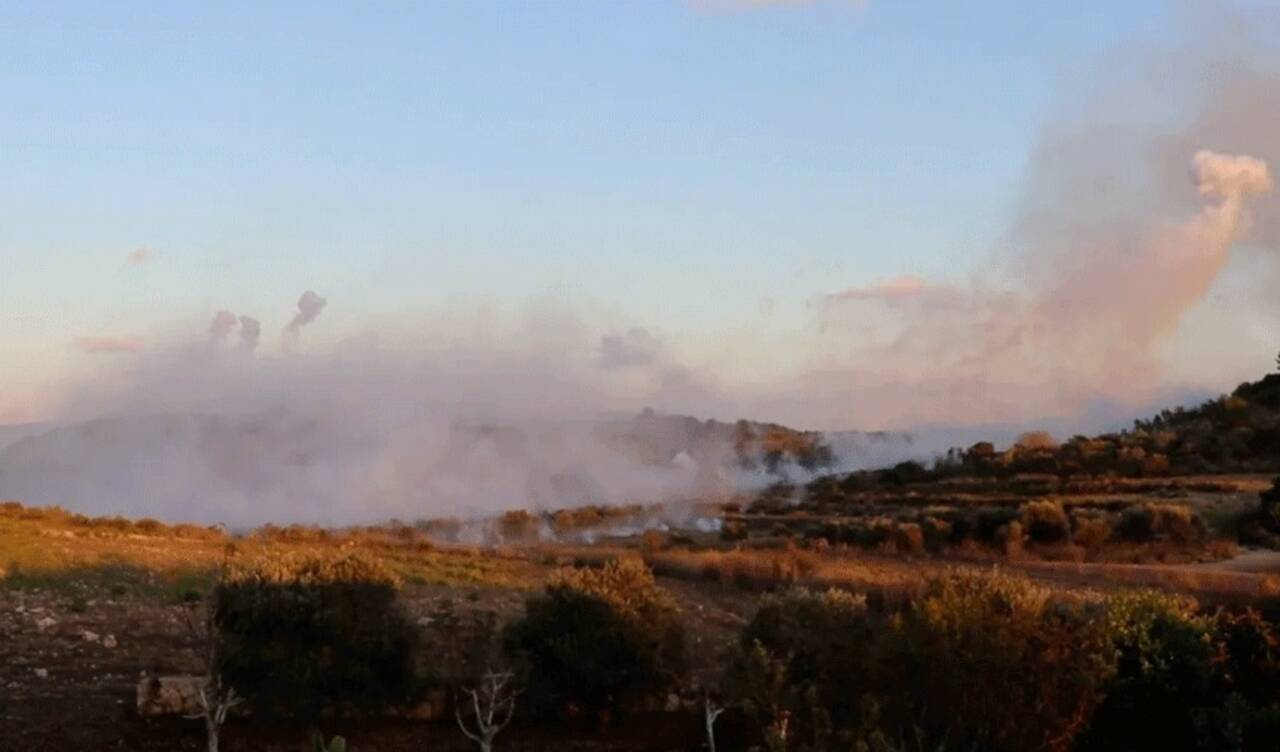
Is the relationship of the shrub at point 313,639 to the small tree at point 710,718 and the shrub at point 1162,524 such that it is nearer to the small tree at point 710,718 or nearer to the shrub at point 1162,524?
the small tree at point 710,718

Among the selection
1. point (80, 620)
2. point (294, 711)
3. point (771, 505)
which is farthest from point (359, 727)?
point (771, 505)

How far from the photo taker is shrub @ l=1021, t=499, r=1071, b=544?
1475 inches

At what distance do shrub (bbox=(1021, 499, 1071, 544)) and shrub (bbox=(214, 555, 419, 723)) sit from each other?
76.9 ft

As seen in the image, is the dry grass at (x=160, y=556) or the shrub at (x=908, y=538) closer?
the dry grass at (x=160, y=556)

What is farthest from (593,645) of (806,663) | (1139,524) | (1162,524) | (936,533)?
(1139,524)

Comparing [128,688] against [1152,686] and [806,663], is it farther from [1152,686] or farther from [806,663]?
[1152,686]

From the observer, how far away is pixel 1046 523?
3838cm

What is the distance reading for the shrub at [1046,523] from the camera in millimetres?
37469

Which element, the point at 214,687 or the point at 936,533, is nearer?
the point at 214,687

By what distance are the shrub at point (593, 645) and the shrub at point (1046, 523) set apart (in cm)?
2095

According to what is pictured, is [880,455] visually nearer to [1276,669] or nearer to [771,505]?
[771,505]

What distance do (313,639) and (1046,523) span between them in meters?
25.8

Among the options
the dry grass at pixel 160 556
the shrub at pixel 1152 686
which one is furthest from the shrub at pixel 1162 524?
the shrub at pixel 1152 686

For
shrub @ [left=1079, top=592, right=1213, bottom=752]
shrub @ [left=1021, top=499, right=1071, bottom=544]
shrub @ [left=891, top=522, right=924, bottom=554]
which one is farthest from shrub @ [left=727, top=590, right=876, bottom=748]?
shrub @ [left=1021, top=499, right=1071, bottom=544]
